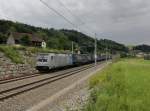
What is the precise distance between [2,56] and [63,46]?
77488mm

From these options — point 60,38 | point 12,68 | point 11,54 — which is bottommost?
point 12,68

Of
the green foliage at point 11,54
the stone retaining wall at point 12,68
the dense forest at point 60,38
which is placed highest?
the dense forest at point 60,38

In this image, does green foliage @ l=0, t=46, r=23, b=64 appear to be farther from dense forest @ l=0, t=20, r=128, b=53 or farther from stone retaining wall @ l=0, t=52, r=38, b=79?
dense forest @ l=0, t=20, r=128, b=53

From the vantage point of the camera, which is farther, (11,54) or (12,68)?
(11,54)

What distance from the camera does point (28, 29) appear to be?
149125 mm

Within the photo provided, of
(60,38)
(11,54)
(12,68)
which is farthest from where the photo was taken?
(60,38)

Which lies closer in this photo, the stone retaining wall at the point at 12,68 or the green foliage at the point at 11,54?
the stone retaining wall at the point at 12,68

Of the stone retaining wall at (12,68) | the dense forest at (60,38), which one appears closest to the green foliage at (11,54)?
the stone retaining wall at (12,68)

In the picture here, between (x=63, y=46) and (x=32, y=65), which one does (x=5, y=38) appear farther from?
(x=32, y=65)

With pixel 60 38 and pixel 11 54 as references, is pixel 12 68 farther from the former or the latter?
pixel 60 38

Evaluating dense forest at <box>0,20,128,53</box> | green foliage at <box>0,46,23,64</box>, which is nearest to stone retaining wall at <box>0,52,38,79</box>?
green foliage at <box>0,46,23,64</box>

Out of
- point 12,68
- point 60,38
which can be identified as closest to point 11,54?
point 12,68

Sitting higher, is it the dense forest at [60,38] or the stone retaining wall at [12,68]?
the dense forest at [60,38]

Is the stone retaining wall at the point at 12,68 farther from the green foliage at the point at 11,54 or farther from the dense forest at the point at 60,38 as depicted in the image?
the dense forest at the point at 60,38
